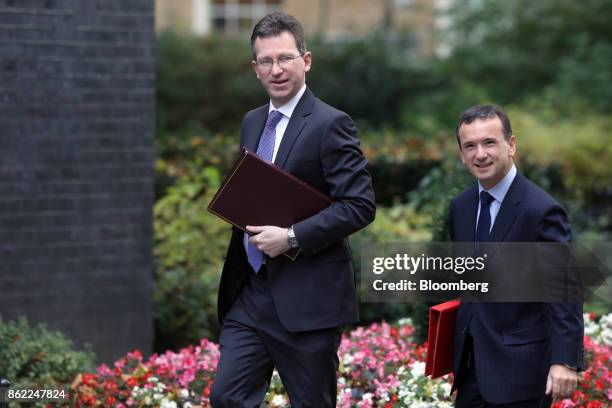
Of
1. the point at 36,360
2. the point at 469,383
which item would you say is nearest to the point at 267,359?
the point at 469,383

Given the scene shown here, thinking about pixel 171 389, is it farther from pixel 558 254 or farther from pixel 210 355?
pixel 558 254

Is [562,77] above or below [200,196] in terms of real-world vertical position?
above

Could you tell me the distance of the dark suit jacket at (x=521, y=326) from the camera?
12.5 feet

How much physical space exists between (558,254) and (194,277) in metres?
4.82

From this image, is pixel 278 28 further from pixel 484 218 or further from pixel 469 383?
pixel 469 383

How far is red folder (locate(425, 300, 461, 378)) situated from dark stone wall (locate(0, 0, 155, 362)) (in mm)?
3592

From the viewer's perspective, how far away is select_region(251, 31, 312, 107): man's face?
4.16m

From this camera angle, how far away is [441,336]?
4.10 m

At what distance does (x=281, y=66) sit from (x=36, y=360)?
2669mm

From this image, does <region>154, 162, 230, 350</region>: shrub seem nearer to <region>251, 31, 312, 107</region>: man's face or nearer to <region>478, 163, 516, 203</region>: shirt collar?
<region>251, 31, 312, 107</region>: man's face

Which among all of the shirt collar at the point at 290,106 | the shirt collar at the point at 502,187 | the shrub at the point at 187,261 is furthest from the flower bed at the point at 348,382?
the shrub at the point at 187,261

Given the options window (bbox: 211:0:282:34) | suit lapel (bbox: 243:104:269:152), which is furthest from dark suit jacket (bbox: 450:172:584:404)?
window (bbox: 211:0:282:34)

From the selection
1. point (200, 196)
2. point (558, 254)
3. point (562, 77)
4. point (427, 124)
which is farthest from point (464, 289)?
point (562, 77)

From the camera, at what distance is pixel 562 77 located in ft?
59.0
